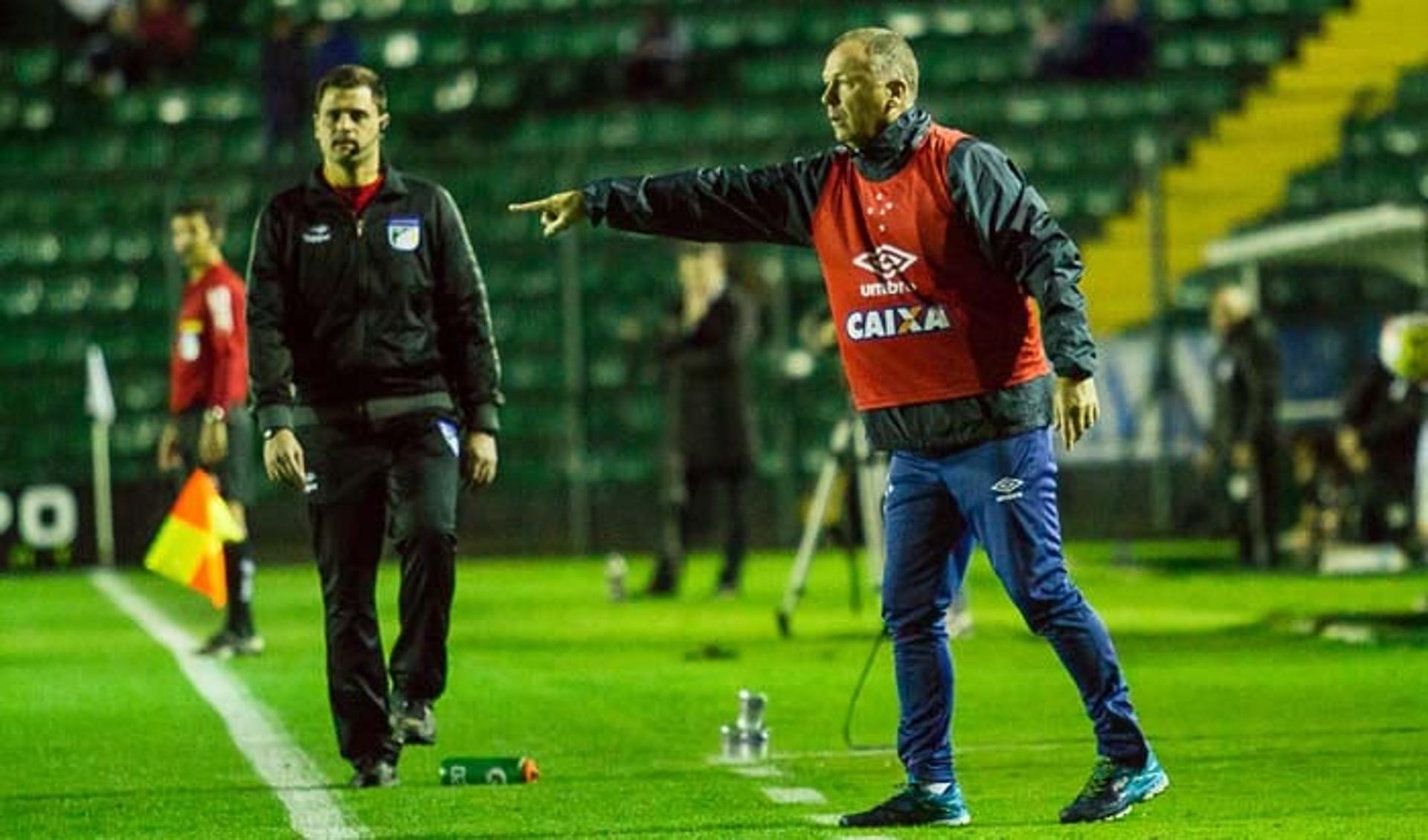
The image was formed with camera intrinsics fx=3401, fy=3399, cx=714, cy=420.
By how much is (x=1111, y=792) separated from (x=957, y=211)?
1479 mm

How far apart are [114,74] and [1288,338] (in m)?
10.7

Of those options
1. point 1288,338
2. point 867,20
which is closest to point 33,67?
point 867,20

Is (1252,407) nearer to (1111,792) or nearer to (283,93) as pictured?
(283,93)

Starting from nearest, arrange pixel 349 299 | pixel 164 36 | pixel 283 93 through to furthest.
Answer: pixel 349 299
pixel 283 93
pixel 164 36

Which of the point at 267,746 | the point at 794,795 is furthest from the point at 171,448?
the point at 794,795

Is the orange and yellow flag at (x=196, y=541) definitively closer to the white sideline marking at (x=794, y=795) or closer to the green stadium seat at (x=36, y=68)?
the white sideline marking at (x=794, y=795)

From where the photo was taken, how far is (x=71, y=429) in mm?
26000

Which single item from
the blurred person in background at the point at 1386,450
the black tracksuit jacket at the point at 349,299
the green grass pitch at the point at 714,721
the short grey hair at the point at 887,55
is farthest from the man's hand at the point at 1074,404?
the blurred person in background at the point at 1386,450

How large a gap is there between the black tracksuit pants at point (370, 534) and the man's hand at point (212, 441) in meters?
4.35

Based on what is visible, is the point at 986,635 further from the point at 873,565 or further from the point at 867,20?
the point at 867,20

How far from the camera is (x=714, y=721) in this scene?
38.6ft

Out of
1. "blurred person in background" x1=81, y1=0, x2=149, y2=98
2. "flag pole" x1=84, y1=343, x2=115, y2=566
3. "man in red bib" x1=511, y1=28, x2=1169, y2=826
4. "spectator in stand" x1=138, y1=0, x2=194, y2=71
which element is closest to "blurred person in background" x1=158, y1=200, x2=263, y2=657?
"man in red bib" x1=511, y1=28, x2=1169, y2=826

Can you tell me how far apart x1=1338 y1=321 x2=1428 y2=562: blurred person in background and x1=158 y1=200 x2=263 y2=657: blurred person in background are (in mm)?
9123

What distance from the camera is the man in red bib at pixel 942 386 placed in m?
8.33
